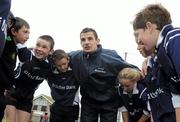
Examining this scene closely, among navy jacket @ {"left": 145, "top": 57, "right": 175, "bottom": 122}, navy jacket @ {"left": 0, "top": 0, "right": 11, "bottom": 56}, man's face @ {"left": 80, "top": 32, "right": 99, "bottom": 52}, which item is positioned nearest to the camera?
navy jacket @ {"left": 0, "top": 0, "right": 11, "bottom": 56}

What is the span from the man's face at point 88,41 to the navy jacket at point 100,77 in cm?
9

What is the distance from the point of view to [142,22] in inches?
125

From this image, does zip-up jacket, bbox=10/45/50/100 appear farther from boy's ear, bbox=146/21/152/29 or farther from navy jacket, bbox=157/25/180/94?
navy jacket, bbox=157/25/180/94

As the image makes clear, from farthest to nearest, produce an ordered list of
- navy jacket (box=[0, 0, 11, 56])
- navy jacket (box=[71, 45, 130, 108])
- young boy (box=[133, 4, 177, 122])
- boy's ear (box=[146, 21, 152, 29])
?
navy jacket (box=[71, 45, 130, 108]) < boy's ear (box=[146, 21, 152, 29]) < young boy (box=[133, 4, 177, 122]) < navy jacket (box=[0, 0, 11, 56])

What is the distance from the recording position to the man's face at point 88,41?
19.2ft

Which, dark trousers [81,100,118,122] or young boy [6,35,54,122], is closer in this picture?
dark trousers [81,100,118,122]

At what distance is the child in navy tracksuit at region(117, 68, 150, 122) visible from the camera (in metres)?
5.31

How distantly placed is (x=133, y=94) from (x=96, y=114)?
2.50 feet

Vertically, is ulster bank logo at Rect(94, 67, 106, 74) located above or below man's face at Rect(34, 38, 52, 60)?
below

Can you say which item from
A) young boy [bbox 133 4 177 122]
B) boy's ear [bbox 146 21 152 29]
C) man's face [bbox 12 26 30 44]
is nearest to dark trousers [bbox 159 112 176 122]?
young boy [bbox 133 4 177 122]

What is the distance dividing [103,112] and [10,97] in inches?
64.6

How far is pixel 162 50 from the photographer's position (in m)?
2.90

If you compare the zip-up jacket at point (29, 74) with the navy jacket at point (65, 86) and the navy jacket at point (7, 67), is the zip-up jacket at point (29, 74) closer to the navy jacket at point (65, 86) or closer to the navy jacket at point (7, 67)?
the navy jacket at point (65, 86)

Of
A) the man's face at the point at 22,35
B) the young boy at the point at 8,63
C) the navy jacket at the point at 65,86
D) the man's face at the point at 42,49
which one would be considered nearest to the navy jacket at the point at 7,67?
the young boy at the point at 8,63
